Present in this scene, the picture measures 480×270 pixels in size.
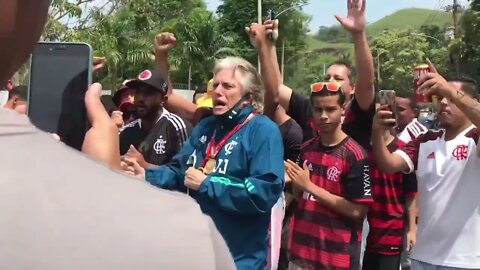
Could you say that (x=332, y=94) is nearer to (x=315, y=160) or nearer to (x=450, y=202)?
(x=315, y=160)

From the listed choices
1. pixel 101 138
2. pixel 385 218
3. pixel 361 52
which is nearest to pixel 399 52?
pixel 385 218

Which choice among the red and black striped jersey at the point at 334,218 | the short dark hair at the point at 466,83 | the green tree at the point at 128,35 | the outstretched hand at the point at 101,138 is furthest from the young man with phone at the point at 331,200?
the green tree at the point at 128,35

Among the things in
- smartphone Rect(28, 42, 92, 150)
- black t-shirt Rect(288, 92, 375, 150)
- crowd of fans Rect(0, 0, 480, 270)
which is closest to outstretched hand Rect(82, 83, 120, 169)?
crowd of fans Rect(0, 0, 480, 270)

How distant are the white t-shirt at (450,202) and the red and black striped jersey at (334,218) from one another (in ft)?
1.26

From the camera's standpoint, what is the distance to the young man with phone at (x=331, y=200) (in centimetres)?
419

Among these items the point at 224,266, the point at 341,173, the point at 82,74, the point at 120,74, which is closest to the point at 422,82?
the point at 341,173

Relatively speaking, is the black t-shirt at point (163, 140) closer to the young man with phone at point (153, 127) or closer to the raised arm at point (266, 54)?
the young man with phone at point (153, 127)

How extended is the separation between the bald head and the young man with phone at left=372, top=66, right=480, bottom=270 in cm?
334

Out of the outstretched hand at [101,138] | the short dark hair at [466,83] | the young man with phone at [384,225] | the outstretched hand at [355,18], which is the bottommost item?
the young man with phone at [384,225]

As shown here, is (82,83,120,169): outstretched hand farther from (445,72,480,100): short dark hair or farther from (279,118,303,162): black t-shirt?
(279,118,303,162): black t-shirt

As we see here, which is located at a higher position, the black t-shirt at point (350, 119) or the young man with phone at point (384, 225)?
the black t-shirt at point (350, 119)

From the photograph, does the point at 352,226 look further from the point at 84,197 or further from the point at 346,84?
the point at 84,197

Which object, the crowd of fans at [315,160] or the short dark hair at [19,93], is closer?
the crowd of fans at [315,160]

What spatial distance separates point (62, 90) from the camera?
2455 millimetres
